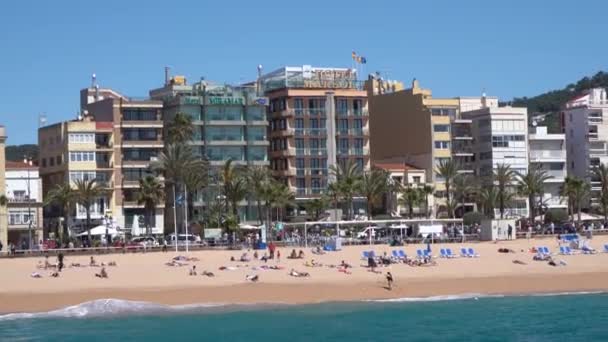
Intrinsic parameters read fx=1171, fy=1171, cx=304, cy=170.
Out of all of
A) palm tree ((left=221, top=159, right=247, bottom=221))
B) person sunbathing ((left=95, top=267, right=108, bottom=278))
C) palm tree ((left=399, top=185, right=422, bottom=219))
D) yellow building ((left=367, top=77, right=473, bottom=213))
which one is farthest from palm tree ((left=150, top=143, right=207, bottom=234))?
person sunbathing ((left=95, top=267, right=108, bottom=278))

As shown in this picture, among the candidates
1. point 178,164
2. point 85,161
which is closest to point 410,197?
point 178,164

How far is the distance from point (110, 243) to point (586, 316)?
4084cm

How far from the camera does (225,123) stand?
330 ft

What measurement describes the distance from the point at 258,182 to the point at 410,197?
14765 millimetres

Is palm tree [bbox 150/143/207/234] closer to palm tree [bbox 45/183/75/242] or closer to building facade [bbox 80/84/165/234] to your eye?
palm tree [bbox 45/183/75/242]

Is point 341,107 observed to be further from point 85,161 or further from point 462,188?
point 85,161

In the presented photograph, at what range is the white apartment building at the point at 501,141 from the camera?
108 meters

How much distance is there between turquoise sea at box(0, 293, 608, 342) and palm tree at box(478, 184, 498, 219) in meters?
43.8

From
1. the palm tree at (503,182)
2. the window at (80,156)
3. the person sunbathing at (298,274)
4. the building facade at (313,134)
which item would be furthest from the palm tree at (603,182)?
the person sunbathing at (298,274)

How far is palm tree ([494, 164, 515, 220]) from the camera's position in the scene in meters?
99.3

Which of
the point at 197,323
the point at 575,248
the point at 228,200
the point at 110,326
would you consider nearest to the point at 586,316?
the point at 197,323

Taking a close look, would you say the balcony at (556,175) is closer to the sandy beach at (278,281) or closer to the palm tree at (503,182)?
the palm tree at (503,182)

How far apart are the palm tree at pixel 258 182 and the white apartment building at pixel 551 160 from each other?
2940cm

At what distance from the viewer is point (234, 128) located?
10112 cm
